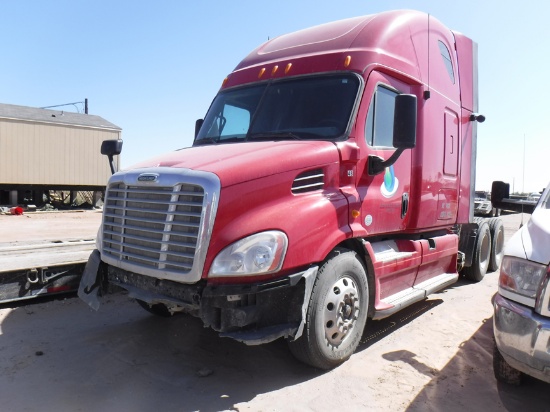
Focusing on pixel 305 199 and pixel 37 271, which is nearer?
pixel 305 199

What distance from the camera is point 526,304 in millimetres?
2953

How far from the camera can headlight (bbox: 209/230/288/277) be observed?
10.8 ft

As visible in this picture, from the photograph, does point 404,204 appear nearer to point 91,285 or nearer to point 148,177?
point 148,177

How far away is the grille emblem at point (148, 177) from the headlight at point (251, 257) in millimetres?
895

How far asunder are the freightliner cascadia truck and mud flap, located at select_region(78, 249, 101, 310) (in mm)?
15

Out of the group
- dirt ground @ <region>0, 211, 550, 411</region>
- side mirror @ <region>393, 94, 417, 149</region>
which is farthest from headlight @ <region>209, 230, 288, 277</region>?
side mirror @ <region>393, 94, 417, 149</region>

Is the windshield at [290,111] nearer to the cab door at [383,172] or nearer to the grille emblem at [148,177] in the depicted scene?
the cab door at [383,172]

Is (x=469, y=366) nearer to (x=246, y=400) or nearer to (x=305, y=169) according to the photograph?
(x=246, y=400)

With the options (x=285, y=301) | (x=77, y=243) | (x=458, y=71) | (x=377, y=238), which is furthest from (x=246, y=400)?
(x=458, y=71)

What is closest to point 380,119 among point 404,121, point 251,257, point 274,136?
point 404,121

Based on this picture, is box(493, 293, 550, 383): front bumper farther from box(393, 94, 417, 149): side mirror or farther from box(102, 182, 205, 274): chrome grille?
box(102, 182, 205, 274): chrome grille

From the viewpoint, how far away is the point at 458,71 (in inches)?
264

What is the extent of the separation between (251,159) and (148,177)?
89 cm

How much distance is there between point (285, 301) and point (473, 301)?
161 inches
